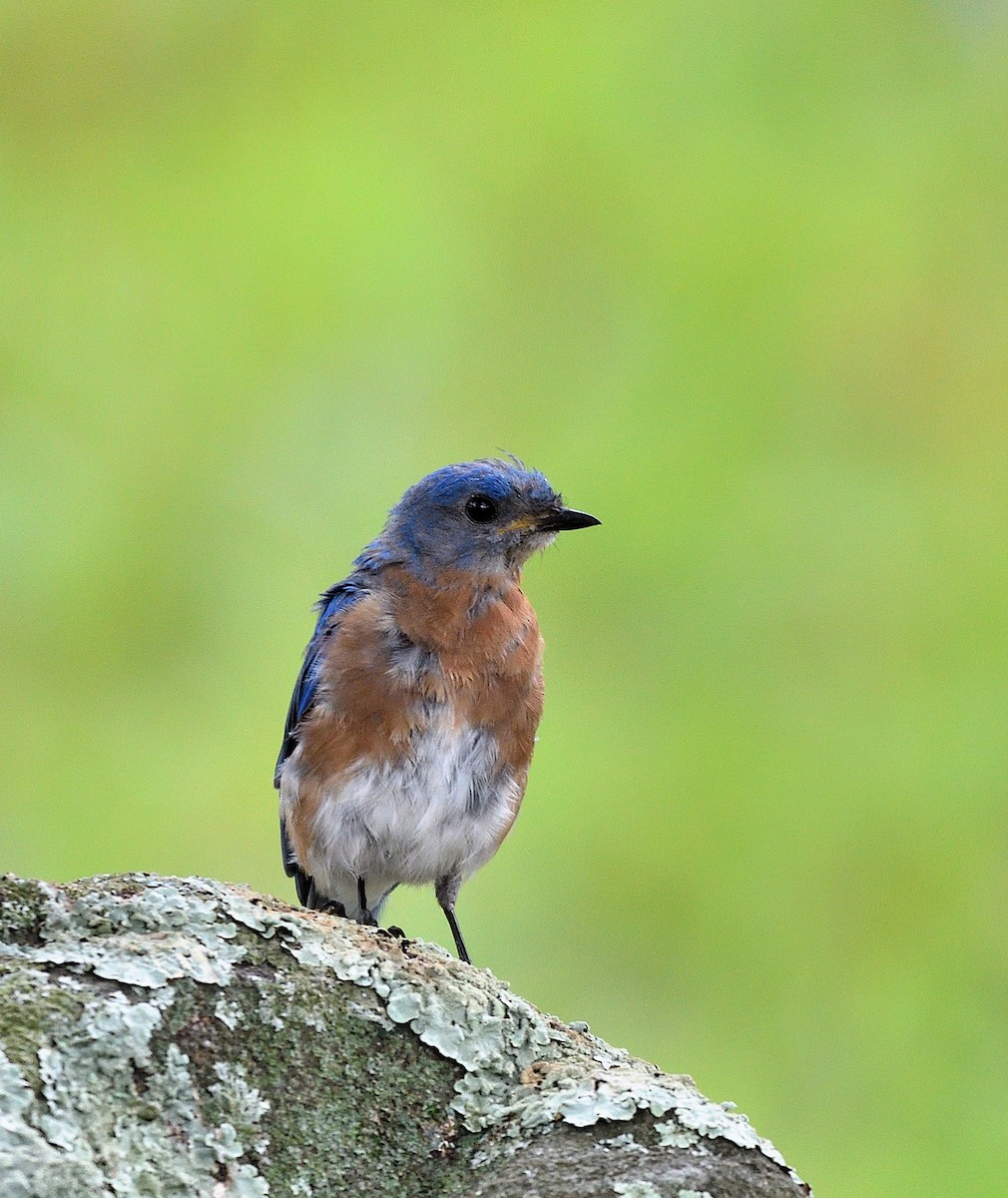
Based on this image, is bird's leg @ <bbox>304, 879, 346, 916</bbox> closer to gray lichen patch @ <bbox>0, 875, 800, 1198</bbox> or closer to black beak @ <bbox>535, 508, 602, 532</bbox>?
black beak @ <bbox>535, 508, 602, 532</bbox>

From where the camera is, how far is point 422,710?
4801 mm

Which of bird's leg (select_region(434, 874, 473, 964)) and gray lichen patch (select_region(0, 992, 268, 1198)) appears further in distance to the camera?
bird's leg (select_region(434, 874, 473, 964))

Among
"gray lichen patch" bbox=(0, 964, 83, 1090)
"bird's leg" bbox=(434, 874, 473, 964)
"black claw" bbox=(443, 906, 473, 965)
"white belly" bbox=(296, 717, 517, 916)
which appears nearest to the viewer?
"gray lichen patch" bbox=(0, 964, 83, 1090)

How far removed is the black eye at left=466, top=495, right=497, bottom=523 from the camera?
17.6ft

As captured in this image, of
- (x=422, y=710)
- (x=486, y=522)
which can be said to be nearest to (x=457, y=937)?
(x=422, y=710)

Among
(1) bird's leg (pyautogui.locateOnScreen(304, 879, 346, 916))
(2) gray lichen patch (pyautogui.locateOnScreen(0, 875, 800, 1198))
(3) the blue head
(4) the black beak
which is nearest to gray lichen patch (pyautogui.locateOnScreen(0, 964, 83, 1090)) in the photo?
(2) gray lichen patch (pyautogui.locateOnScreen(0, 875, 800, 1198))

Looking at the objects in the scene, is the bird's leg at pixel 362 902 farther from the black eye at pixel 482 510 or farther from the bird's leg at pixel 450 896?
the black eye at pixel 482 510

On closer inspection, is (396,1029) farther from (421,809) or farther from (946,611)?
(946,611)

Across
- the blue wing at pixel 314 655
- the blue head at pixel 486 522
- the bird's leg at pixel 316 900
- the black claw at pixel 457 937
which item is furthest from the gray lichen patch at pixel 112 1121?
the blue head at pixel 486 522

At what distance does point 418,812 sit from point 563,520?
1144 millimetres

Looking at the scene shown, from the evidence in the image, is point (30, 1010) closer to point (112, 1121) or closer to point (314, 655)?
point (112, 1121)

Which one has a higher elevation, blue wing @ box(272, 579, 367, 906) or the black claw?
blue wing @ box(272, 579, 367, 906)

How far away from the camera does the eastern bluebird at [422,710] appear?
15.8 feet

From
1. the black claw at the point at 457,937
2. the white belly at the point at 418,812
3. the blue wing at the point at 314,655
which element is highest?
the blue wing at the point at 314,655
